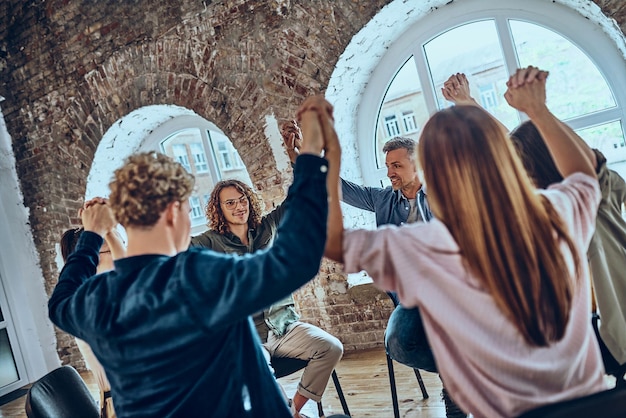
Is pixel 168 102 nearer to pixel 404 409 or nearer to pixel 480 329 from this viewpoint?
pixel 404 409

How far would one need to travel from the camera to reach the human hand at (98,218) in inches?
61.3

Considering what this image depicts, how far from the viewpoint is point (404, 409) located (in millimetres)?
2680

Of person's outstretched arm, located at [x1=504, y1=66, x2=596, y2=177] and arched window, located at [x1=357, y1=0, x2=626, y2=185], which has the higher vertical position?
arched window, located at [x1=357, y1=0, x2=626, y2=185]

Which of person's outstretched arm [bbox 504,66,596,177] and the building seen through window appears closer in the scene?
person's outstretched arm [bbox 504,66,596,177]

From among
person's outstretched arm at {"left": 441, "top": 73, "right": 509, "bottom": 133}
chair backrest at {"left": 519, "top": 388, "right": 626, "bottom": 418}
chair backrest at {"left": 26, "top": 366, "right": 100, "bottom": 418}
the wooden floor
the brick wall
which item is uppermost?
the brick wall

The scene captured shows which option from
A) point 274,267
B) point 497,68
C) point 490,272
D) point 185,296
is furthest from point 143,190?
point 497,68

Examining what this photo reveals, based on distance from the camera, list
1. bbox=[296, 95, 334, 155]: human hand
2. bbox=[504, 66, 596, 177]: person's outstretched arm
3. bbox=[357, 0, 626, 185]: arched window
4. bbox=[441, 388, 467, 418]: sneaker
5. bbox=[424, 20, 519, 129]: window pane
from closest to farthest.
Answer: bbox=[296, 95, 334, 155]: human hand
bbox=[504, 66, 596, 177]: person's outstretched arm
bbox=[441, 388, 467, 418]: sneaker
bbox=[357, 0, 626, 185]: arched window
bbox=[424, 20, 519, 129]: window pane

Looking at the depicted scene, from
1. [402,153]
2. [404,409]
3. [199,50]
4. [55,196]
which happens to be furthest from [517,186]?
[55,196]

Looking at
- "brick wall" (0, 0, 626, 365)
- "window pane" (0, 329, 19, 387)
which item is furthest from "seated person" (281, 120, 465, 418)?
"window pane" (0, 329, 19, 387)

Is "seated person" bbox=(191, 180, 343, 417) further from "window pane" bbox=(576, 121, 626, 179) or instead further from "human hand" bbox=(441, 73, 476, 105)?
"window pane" bbox=(576, 121, 626, 179)

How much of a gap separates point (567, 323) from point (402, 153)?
1.73 metres

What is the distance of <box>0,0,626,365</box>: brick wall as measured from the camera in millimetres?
3643

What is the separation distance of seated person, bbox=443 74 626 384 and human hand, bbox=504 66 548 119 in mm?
247

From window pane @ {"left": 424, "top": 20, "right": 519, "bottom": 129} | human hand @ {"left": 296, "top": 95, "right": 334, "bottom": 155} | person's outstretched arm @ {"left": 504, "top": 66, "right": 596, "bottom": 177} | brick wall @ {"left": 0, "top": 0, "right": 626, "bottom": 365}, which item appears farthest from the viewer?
brick wall @ {"left": 0, "top": 0, "right": 626, "bottom": 365}
